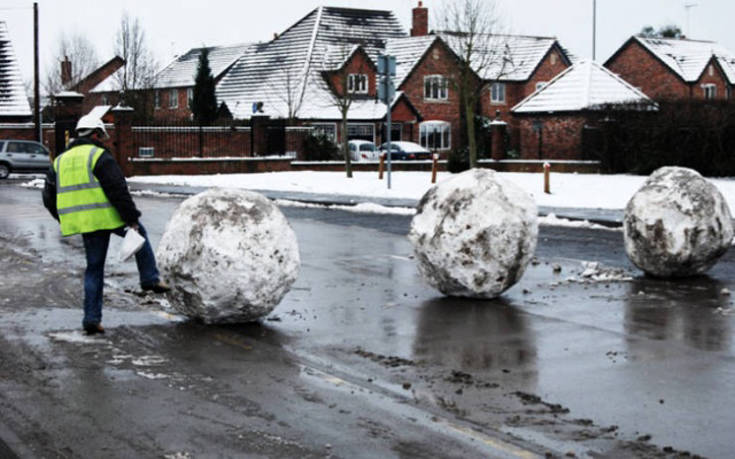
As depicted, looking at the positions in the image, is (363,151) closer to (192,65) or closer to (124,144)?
(124,144)

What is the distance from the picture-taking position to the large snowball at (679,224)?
11.5m

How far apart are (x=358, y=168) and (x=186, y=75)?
90.2 feet

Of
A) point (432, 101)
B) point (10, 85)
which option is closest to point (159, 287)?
point (10, 85)

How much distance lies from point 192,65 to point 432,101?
17.2m

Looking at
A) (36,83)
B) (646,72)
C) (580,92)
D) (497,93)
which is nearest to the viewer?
(580,92)

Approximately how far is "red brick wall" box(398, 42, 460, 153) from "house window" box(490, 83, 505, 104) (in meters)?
3.39

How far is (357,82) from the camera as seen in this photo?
192ft

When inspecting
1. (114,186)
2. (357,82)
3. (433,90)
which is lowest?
(114,186)

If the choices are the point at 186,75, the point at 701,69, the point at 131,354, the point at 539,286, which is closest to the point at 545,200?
the point at 539,286

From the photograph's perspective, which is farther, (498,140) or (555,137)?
(555,137)

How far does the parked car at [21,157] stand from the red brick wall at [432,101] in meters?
25.4

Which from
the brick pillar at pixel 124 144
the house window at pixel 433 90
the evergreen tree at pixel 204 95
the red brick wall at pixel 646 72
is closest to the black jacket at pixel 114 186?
the brick pillar at pixel 124 144

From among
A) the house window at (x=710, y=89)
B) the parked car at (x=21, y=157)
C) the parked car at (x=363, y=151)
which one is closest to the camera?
the parked car at (x=21, y=157)

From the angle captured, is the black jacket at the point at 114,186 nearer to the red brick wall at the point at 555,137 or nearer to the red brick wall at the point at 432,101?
the red brick wall at the point at 555,137
